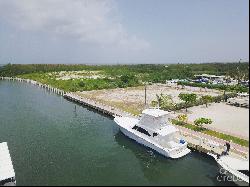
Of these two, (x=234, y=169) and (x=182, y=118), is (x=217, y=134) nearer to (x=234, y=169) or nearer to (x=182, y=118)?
(x=182, y=118)

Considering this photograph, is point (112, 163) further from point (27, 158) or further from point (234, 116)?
point (234, 116)

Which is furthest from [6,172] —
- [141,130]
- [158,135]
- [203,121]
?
[203,121]

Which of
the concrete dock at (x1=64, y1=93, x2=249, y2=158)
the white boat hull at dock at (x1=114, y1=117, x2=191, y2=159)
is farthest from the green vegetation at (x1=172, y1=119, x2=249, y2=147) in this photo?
the white boat hull at dock at (x1=114, y1=117, x2=191, y2=159)

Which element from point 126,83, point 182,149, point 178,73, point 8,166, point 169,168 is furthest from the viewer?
point 178,73

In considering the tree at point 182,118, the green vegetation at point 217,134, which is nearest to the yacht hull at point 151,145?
the green vegetation at point 217,134

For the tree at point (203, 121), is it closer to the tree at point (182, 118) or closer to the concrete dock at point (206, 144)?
the concrete dock at point (206, 144)

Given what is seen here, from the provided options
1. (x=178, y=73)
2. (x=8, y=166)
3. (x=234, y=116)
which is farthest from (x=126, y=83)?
(x=8, y=166)
